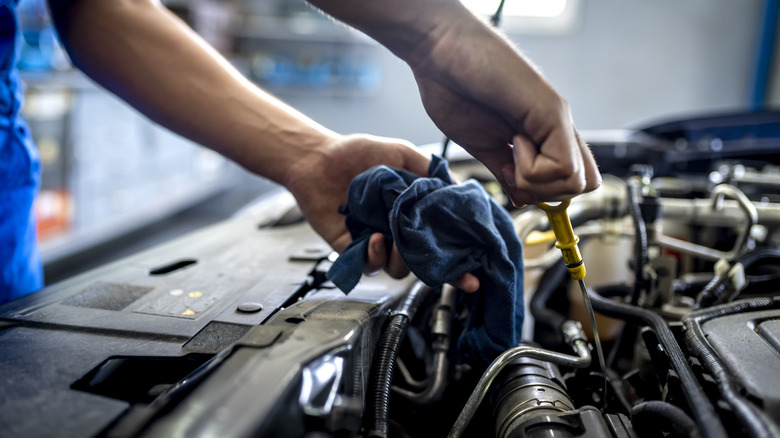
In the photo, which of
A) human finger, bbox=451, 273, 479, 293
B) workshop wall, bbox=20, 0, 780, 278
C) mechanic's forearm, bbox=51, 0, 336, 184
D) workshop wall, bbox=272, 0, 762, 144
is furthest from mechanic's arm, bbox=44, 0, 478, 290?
workshop wall, bbox=272, 0, 762, 144

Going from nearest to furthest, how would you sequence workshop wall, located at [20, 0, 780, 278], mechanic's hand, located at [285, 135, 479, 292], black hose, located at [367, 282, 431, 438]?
black hose, located at [367, 282, 431, 438]
mechanic's hand, located at [285, 135, 479, 292]
workshop wall, located at [20, 0, 780, 278]

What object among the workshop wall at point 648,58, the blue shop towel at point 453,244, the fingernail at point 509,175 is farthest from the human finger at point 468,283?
the workshop wall at point 648,58

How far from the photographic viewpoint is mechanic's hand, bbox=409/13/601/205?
42cm

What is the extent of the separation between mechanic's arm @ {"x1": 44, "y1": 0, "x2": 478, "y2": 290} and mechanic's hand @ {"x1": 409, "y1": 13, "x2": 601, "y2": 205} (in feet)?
1.01

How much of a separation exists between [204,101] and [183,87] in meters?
0.04

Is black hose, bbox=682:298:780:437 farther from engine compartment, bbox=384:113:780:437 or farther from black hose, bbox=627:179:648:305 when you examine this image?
black hose, bbox=627:179:648:305

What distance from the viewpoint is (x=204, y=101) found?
0.77 metres

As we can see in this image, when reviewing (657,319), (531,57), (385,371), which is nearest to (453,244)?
(385,371)

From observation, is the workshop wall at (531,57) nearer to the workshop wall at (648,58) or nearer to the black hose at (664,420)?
the workshop wall at (648,58)

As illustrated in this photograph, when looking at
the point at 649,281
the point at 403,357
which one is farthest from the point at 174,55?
the point at 649,281

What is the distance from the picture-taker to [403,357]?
73 cm

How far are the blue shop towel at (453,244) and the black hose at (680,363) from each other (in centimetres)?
15

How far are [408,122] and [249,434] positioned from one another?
4.50 metres

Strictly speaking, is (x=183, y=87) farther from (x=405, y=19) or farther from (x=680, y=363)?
(x=680, y=363)
